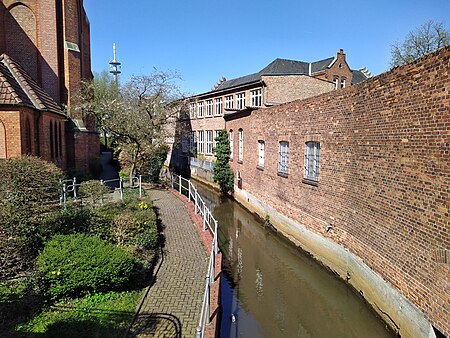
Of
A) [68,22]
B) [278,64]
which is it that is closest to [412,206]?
[68,22]

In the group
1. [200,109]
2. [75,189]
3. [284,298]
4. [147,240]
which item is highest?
[200,109]

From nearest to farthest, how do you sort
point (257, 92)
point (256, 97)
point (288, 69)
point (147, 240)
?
point (147, 240), point (257, 92), point (256, 97), point (288, 69)

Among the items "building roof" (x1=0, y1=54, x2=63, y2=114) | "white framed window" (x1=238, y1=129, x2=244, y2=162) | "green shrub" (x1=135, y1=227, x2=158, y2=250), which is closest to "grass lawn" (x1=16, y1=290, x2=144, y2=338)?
"green shrub" (x1=135, y1=227, x2=158, y2=250)

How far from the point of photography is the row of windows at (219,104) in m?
25.5

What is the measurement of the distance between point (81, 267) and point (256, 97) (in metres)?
21.2

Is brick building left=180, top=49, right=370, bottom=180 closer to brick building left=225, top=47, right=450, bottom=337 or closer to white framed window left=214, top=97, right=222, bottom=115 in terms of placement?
white framed window left=214, top=97, right=222, bottom=115

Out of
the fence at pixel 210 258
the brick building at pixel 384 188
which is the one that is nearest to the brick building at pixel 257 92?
the fence at pixel 210 258

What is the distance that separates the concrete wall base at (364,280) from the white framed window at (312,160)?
76.4 inches

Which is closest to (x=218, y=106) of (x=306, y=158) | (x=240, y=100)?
(x=240, y=100)

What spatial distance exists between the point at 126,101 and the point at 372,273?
17.9 metres

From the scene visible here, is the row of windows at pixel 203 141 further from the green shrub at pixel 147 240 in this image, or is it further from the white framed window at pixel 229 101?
Answer: the green shrub at pixel 147 240

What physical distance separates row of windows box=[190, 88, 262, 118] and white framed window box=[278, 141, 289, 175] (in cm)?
1103

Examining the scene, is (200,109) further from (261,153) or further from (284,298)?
(284,298)

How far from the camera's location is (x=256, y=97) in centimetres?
2553
